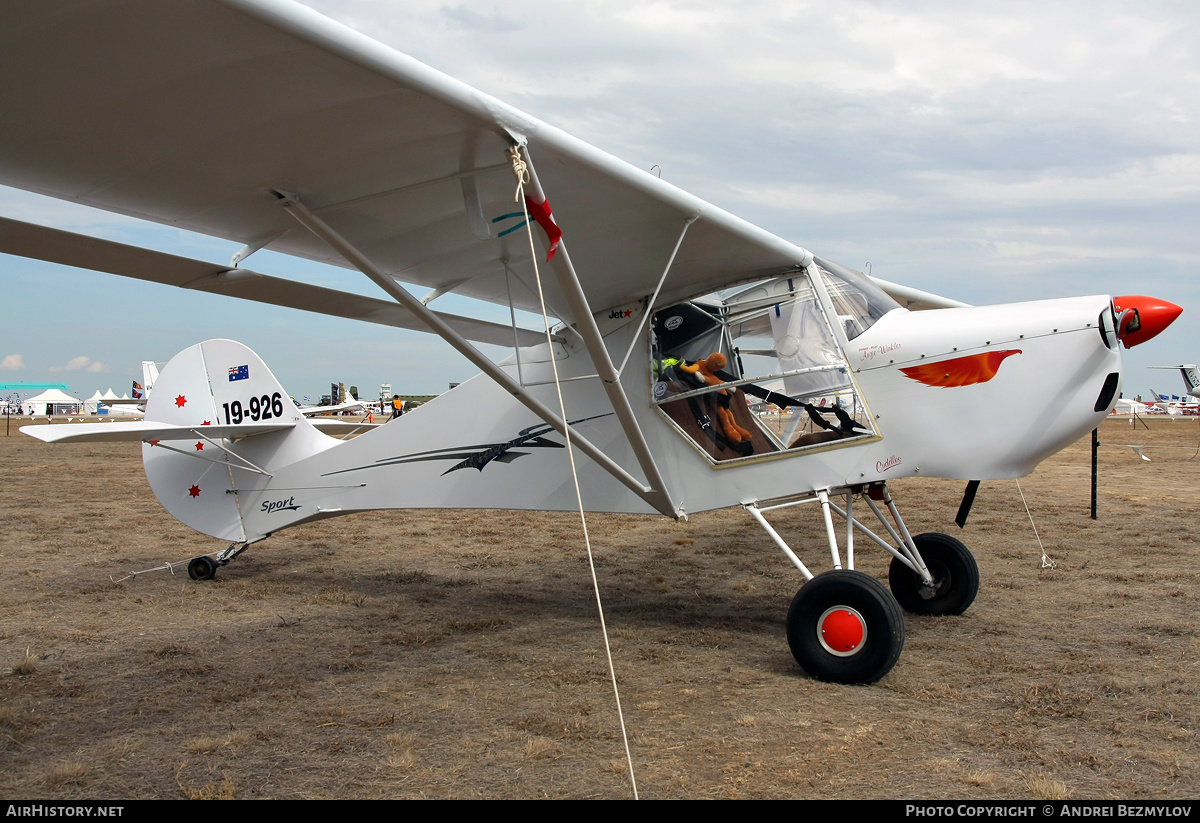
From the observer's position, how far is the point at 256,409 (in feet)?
25.1

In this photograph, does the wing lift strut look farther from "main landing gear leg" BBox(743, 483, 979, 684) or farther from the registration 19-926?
the registration 19-926

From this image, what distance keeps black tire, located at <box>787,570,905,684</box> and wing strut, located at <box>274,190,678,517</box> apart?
4.24 feet

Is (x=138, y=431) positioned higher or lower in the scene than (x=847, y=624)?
higher

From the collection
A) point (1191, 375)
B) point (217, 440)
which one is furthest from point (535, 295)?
point (1191, 375)

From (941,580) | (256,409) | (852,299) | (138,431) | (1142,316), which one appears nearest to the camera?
(1142,316)

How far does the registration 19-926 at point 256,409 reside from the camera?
7633 mm

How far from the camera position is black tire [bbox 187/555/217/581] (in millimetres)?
7496

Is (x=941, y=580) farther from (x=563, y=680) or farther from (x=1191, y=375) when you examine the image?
(x=1191, y=375)

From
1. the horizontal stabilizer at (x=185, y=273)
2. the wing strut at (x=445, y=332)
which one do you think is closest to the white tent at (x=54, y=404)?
the horizontal stabilizer at (x=185, y=273)

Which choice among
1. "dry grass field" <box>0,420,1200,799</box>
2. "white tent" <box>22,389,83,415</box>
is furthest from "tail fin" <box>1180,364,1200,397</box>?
"white tent" <box>22,389,83,415</box>

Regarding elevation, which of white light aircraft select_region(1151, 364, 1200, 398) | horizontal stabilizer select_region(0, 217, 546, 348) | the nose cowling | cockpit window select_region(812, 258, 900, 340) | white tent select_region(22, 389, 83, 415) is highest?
white tent select_region(22, 389, 83, 415)

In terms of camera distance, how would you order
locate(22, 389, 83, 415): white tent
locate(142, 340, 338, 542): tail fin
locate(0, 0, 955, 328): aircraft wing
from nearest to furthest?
locate(0, 0, 955, 328): aircraft wing → locate(142, 340, 338, 542): tail fin → locate(22, 389, 83, 415): white tent

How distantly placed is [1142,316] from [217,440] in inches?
305

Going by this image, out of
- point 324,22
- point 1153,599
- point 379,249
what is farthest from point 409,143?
point 1153,599
